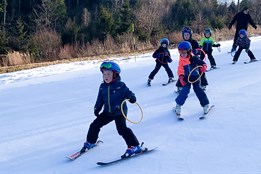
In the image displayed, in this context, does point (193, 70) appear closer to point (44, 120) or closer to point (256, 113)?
point (256, 113)

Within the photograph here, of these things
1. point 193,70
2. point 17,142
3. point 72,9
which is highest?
point 72,9

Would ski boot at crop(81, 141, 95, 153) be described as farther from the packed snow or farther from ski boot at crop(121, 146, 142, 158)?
→ ski boot at crop(121, 146, 142, 158)

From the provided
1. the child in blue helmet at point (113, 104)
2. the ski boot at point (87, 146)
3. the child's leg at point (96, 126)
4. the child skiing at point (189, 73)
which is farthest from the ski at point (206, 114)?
the ski boot at point (87, 146)

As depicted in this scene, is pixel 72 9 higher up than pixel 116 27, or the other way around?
pixel 72 9

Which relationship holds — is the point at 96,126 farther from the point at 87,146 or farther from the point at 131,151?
the point at 131,151

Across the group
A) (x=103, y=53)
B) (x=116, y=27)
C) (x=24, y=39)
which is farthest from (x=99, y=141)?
(x=116, y=27)

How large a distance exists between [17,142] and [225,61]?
843 cm

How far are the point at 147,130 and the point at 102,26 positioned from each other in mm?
21685

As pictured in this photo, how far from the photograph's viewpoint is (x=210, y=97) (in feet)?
24.7

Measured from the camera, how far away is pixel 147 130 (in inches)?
230

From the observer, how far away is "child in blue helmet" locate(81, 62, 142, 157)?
4879mm

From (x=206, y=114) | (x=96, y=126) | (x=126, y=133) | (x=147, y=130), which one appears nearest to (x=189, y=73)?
(x=206, y=114)

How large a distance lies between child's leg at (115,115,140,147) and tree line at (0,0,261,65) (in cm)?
1423

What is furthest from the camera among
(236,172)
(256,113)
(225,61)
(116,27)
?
(116,27)
